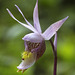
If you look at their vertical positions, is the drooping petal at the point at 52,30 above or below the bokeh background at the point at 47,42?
above

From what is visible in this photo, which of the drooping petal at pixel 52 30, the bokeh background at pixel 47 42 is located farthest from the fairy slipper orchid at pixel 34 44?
the bokeh background at pixel 47 42

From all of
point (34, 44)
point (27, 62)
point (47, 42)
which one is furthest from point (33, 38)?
point (47, 42)

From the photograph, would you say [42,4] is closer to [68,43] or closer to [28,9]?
[28,9]

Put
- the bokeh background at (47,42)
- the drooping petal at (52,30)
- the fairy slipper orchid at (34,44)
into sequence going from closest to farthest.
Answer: the drooping petal at (52,30) < the fairy slipper orchid at (34,44) < the bokeh background at (47,42)

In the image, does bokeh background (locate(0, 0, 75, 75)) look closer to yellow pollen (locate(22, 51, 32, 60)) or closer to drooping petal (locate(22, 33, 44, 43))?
yellow pollen (locate(22, 51, 32, 60))

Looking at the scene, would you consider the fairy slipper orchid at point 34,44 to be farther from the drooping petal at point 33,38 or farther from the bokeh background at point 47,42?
the bokeh background at point 47,42

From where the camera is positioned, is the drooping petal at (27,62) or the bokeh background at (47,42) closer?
the drooping petal at (27,62)

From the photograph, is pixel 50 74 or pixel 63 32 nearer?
pixel 50 74

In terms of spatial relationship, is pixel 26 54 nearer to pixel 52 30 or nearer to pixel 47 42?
pixel 52 30

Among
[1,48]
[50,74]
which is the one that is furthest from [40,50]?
[1,48]
